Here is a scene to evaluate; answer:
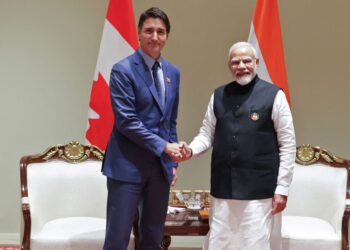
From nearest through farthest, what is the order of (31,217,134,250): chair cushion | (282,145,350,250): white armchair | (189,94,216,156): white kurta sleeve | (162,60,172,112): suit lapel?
(162,60,172,112): suit lapel → (189,94,216,156): white kurta sleeve → (31,217,134,250): chair cushion → (282,145,350,250): white armchair

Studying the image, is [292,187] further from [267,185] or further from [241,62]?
[241,62]

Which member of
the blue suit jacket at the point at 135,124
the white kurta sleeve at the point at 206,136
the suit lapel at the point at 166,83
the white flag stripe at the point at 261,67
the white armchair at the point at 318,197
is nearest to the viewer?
the blue suit jacket at the point at 135,124

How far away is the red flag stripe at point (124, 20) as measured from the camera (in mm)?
3359

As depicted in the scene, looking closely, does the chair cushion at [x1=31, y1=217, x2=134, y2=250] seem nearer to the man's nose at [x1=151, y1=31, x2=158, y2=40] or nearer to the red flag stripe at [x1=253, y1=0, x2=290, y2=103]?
the man's nose at [x1=151, y1=31, x2=158, y2=40]

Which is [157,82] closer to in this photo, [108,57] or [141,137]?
[141,137]

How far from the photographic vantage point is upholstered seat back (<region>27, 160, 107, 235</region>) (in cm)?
309

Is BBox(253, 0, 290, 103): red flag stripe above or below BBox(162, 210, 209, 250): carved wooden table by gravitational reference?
above

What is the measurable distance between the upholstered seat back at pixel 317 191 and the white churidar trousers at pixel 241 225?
39.9 inches

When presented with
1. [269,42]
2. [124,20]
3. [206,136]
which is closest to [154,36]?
[206,136]

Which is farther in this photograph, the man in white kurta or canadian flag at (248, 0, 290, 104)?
canadian flag at (248, 0, 290, 104)

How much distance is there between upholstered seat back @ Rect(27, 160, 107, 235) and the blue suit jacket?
107cm

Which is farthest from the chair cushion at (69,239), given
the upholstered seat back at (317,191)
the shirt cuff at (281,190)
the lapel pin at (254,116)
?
the upholstered seat back at (317,191)

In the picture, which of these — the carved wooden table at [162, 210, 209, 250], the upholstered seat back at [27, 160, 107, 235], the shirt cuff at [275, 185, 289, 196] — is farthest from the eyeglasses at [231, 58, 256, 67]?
the upholstered seat back at [27, 160, 107, 235]

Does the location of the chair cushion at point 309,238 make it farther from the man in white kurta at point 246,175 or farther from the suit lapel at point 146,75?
the suit lapel at point 146,75
